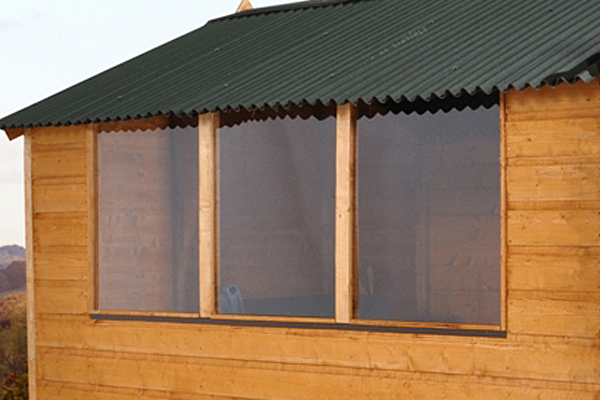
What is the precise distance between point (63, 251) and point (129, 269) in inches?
36.1

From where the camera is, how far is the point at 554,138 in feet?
19.6

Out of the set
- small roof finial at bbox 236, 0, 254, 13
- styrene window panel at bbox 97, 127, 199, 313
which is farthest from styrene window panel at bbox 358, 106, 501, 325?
small roof finial at bbox 236, 0, 254, 13

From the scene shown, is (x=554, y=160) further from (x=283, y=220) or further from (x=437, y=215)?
(x=437, y=215)

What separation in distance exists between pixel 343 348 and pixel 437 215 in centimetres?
392

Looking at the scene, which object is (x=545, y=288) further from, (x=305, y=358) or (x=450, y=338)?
(x=305, y=358)

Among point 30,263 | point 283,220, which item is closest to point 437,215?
point 283,220

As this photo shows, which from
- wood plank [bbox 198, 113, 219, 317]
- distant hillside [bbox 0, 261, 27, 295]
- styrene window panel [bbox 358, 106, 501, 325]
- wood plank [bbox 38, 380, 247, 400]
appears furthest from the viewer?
distant hillside [bbox 0, 261, 27, 295]

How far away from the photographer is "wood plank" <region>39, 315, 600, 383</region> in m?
6.00

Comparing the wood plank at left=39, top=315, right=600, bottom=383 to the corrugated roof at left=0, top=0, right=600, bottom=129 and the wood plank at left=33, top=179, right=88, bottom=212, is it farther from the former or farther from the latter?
the corrugated roof at left=0, top=0, right=600, bottom=129

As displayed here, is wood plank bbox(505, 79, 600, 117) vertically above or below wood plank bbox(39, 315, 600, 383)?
above

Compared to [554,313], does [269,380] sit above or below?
below

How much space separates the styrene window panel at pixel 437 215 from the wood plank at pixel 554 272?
3.20 meters

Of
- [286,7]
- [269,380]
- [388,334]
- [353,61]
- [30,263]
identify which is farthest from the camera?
[286,7]

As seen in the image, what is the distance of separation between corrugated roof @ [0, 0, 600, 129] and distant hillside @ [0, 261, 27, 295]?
66.0 ft
